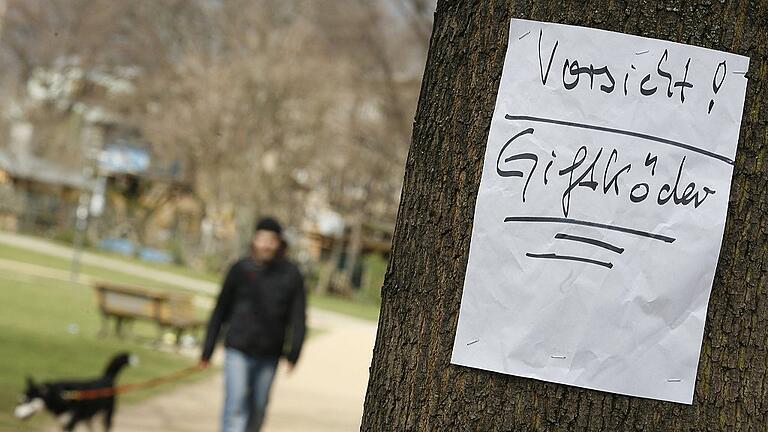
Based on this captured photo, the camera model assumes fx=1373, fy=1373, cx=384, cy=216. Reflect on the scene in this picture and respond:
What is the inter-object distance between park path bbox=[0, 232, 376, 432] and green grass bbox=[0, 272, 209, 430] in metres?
0.56

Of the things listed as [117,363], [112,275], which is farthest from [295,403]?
[112,275]

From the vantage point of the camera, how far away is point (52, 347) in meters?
17.7

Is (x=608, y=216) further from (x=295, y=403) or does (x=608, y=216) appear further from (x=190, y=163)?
(x=190, y=163)

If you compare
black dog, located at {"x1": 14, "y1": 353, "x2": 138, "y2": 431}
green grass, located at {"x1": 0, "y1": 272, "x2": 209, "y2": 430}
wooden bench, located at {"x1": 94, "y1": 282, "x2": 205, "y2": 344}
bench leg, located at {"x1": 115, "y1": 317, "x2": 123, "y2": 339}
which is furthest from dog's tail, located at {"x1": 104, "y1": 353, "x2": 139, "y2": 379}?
bench leg, located at {"x1": 115, "y1": 317, "x2": 123, "y2": 339}

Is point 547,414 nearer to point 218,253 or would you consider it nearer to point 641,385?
point 641,385

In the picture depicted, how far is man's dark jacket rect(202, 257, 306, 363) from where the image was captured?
899 cm

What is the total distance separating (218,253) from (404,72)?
22999mm

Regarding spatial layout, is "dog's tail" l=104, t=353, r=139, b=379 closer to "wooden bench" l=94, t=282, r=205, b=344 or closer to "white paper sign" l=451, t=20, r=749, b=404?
"white paper sign" l=451, t=20, r=749, b=404

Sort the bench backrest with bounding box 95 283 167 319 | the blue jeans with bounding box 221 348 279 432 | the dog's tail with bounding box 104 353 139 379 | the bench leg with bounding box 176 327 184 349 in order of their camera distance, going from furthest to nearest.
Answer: the bench leg with bounding box 176 327 184 349 → the bench backrest with bounding box 95 283 167 319 → the dog's tail with bounding box 104 353 139 379 → the blue jeans with bounding box 221 348 279 432

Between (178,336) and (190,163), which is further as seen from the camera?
(190,163)

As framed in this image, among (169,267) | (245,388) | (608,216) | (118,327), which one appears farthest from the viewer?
(169,267)

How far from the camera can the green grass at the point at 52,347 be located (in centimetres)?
1414

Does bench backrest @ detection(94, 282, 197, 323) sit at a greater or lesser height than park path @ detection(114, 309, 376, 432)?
greater

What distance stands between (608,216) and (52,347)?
16032 millimetres
